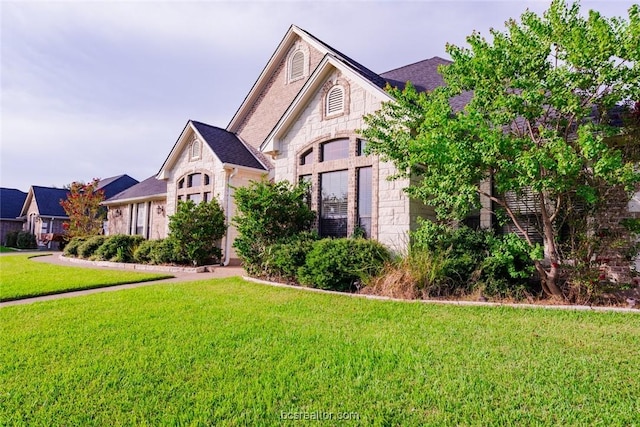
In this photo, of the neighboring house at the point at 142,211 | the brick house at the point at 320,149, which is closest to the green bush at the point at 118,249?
the brick house at the point at 320,149

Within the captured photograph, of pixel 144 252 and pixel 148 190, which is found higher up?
pixel 148 190

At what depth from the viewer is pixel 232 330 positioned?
Answer: 5418 mm

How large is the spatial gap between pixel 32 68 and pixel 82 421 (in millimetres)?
10878

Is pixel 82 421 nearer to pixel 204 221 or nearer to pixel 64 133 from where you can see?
pixel 204 221

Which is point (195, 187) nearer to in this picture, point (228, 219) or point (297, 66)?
point (228, 219)

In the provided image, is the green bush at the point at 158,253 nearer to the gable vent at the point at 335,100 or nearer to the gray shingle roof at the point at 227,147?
the gray shingle roof at the point at 227,147

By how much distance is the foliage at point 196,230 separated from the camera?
13.6 meters

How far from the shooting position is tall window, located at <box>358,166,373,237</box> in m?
10.7

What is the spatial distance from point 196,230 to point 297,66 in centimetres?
941

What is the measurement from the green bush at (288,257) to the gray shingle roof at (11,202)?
42.9 m

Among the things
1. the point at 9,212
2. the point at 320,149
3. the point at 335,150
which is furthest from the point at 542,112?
the point at 9,212

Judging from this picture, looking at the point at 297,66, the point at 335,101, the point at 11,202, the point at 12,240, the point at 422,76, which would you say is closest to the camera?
the point at 335,101

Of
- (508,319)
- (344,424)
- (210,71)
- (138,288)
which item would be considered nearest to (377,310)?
(508,319)

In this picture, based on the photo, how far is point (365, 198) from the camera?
1089 centimetres
